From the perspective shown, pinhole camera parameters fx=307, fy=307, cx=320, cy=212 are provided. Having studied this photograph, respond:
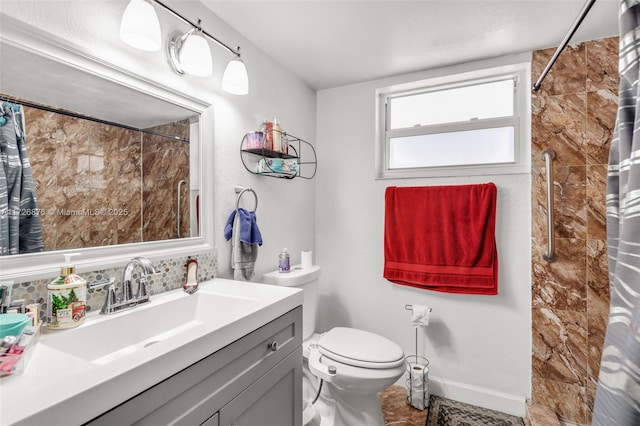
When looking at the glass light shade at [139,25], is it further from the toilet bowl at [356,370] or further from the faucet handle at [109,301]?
the toilet bowl at [356,370]

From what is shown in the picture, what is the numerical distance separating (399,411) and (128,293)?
178 cm

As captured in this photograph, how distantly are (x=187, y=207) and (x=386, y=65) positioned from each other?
1.62 meters

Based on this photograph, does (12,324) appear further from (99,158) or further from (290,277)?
(290,277)

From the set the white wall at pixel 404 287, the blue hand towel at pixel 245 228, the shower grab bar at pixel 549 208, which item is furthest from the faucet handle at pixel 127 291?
the shower grab bar at pixel 549 208

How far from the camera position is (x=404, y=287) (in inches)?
88.3

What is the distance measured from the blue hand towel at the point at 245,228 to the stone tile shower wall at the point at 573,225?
1.69 metres

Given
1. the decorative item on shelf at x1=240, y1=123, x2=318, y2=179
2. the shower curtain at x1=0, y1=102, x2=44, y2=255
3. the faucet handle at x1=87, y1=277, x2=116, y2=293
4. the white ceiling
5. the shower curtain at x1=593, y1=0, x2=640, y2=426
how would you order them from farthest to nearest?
1. the decorative item on shelf at x1=240, y1=123, x2=318, y2=179
2. the white ceiling
3. the faucet handle at x1=87, y1=277, x2=116, y2=293
4. the shower curtain at x1=0, y1=102, x2=44, y2=255
5. the shower curtain at x1=593, y1=0, x2=640, y2=426

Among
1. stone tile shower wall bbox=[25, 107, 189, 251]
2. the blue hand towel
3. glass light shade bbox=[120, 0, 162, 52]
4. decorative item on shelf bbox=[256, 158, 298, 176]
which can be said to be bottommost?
the blue hand towel

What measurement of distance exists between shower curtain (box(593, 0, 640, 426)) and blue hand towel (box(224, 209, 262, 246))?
1.34m

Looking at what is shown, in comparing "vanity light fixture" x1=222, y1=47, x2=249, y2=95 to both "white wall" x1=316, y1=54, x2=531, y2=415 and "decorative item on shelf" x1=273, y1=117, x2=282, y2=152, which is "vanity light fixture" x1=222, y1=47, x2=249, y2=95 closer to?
"decorative item on shelf" x1=273, y1=117, x2=282, y2=152

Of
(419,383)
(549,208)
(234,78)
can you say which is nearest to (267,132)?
(234,78)

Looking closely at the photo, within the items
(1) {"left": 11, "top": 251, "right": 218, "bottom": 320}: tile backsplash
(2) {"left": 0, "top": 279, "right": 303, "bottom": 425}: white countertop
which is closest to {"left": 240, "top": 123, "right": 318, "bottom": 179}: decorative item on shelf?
(1) {"left": 11, "top": 251, "right": 218, "bottom": 320}: tile backsplash

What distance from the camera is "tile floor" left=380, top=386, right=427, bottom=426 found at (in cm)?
186

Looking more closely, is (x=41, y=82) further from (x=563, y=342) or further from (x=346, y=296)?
(x=563, y=342)
